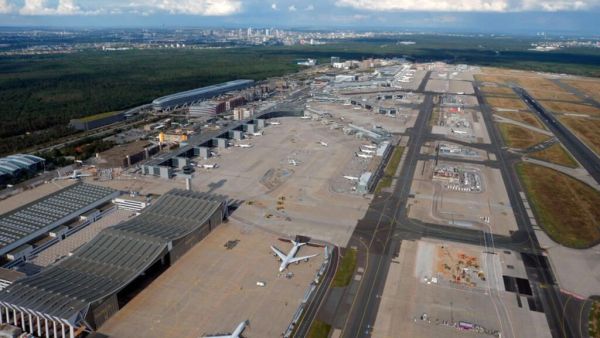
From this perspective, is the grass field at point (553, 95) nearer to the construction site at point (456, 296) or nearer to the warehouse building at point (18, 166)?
the construction site at point (456, 296)

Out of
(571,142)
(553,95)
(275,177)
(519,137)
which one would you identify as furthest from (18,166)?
(553,95)

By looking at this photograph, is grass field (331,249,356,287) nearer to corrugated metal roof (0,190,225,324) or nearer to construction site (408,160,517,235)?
construction site (408,160,517,235)

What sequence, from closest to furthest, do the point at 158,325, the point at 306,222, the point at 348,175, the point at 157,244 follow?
the point at 158,325
the point at 157,244
the point at 306,222
the point at 348,175

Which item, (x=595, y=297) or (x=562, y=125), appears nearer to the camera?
(x=595, y=297)

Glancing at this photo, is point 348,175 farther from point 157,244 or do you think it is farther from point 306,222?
point 157,244

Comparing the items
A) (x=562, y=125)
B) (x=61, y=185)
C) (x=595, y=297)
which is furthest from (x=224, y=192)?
(x=562, y=125)

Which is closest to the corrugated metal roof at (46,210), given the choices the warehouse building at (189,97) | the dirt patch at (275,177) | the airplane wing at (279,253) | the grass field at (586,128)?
the dirt patch at (275,177)

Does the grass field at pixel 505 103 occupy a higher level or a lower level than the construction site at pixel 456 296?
higher

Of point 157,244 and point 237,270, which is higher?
point 157,244
